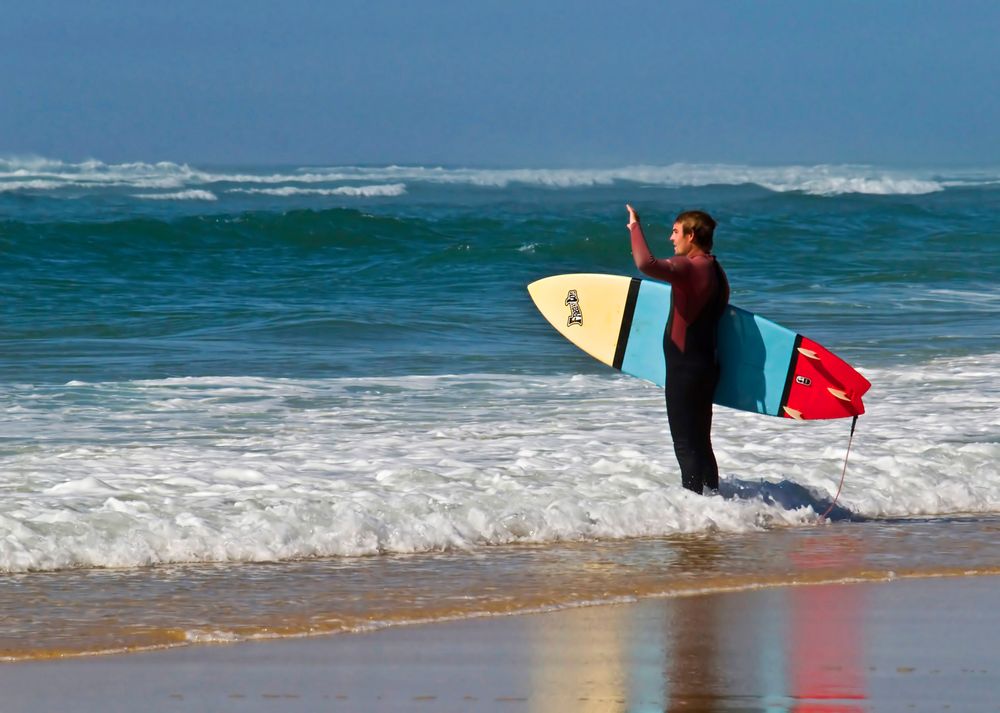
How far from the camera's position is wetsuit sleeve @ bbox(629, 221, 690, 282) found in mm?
5105

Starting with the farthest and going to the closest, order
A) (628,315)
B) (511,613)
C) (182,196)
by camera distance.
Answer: (182,196), (628,315), (511,613)

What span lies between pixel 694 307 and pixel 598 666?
2.14m

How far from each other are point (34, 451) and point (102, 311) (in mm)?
7369

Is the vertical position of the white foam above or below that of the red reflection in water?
below

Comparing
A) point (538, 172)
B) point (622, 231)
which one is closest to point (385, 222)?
point (622, 231)

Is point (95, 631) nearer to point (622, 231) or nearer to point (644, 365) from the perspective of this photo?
point (644, 365)

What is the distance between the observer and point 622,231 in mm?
25281

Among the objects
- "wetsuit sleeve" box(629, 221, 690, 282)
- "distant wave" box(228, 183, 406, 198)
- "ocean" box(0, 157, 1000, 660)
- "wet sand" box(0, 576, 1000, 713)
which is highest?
"wetsuit sleeve" box(629, 221, 690, 282)

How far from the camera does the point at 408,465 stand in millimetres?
6570

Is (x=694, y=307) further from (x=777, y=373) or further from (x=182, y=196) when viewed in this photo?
(x=182, y=196)

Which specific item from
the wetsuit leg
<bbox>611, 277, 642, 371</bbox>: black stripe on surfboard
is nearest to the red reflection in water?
the wetsuit leg

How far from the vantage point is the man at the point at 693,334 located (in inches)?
215

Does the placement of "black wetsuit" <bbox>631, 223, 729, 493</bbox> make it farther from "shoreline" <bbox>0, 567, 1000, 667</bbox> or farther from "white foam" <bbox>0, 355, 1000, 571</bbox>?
"shoreline" <bbox>0, 567, 1000, 667</bbox>

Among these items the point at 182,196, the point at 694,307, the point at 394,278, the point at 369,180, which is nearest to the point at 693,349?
the point at 694,307
